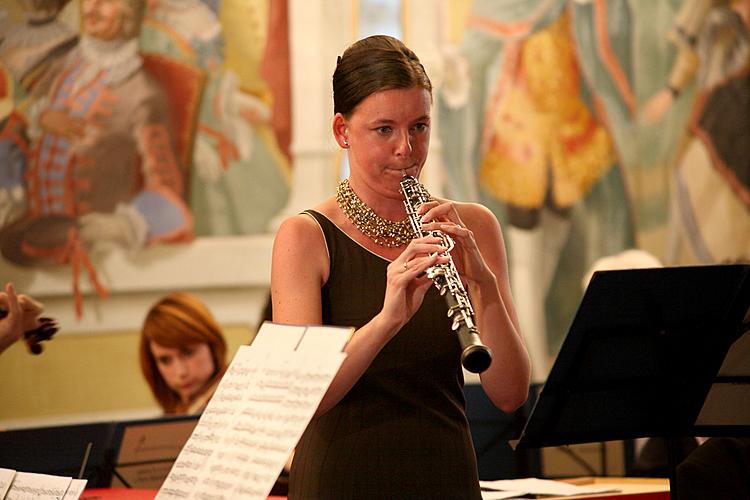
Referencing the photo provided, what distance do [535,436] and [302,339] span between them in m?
0.77

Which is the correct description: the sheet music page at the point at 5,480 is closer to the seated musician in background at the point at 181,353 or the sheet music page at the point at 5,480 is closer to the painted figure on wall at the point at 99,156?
the seated musician in background at the point at 181,353

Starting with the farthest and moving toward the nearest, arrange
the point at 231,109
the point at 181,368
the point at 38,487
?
the point at 231,109 → the point at 181,368 → the point at 38,487

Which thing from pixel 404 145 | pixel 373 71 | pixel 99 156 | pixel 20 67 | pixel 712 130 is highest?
pixel 712 130

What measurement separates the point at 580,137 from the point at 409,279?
15.1 ft

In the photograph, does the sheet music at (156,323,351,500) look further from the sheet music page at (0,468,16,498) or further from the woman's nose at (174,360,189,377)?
the woman's nose at (174,360,189,377)

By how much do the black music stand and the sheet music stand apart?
729 mm

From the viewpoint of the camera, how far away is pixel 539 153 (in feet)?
20.5

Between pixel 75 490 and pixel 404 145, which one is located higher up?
pixel 404 145

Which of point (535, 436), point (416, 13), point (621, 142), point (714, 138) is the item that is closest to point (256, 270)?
point (416, 13)

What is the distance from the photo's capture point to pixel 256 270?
564cm

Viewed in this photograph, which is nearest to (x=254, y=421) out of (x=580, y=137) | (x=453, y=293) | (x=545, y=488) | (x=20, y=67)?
(x=453, y=293)

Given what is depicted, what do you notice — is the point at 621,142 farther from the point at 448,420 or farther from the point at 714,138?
the point at 448,420

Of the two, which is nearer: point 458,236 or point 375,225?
point 458,236

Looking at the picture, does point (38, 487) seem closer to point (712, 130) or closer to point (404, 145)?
point (404, 145)
